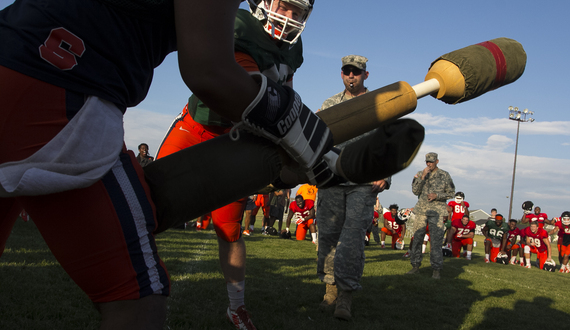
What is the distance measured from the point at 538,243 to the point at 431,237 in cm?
725

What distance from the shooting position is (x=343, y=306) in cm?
361

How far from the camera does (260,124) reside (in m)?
1.14

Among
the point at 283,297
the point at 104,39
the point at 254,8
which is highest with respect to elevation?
the point at 254,8

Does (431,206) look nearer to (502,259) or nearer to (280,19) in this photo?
(280,19)

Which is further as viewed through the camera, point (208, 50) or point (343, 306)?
point (343, 306)

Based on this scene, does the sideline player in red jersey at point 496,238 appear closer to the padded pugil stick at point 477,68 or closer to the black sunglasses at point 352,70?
the black sunglasses at point 352,70

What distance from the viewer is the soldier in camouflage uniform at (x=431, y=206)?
7.41 metres

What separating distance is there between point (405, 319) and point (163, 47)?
3525 millimetres

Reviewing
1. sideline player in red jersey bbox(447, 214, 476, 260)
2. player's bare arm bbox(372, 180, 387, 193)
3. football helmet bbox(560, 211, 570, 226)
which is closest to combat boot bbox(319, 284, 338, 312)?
player's bare arm bbox(372, 180, 387, 193)

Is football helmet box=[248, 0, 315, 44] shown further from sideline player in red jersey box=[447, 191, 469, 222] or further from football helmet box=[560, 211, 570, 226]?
football helmet box=[560, 211, 570, 226]

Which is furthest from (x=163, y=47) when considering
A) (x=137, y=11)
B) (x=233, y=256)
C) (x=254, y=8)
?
(x=233, y=256)

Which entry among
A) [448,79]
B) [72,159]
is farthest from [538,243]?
[72,159]

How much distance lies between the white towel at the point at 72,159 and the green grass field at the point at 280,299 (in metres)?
2.15

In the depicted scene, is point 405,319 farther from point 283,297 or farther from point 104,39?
point 104,39
